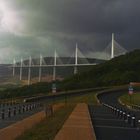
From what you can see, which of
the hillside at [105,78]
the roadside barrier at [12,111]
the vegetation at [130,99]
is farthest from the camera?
the hillside at [105,78]

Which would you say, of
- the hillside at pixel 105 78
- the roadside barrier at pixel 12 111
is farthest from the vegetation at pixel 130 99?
the hillside at pixel 105 78

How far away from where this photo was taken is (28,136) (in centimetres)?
1872

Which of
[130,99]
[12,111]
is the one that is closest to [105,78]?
[130,99]

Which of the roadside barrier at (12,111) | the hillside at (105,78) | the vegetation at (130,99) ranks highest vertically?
the hillside at (105,78)

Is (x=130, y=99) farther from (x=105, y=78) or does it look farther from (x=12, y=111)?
(x=105, y=78)

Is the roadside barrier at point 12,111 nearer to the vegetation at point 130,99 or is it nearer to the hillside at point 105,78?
the vegetation at point 130,99

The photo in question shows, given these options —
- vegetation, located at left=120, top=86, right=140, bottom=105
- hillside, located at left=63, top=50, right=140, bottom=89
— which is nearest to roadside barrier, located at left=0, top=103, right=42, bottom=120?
vegetation, located at left=120, top=86, right=140, bottom=105

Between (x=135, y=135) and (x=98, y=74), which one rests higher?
(x=98, y=74)

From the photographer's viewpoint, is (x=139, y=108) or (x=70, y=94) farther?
(x=70, y=94)

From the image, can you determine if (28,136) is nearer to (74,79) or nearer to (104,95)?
(104,95)

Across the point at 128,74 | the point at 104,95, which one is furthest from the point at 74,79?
the point at 104,95

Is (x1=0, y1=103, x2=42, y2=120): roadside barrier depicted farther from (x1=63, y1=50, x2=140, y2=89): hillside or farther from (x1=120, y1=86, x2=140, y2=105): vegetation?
(x1=63, y1=50, x2=140, y2=89): hillside

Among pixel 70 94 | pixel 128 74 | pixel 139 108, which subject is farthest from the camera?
pixel 128 74

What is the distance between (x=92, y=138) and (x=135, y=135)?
198 inches
